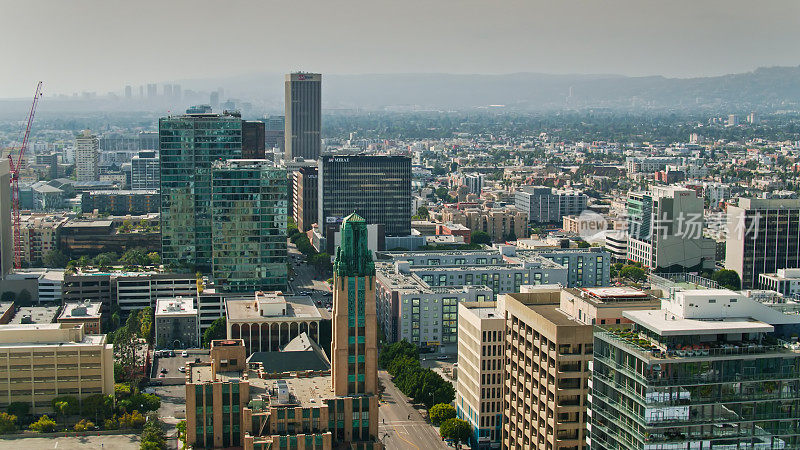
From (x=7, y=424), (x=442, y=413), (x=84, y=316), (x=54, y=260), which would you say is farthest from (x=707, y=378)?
(x=54, y=260)

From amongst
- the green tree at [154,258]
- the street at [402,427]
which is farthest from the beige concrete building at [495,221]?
the street at [402,427]

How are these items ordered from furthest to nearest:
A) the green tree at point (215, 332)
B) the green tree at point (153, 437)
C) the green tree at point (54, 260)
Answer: the green tree at point (54, 260)
the green tree at point (215, 332)
the green tree at point (153, 437)

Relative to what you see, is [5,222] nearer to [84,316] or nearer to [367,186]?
[84,316]

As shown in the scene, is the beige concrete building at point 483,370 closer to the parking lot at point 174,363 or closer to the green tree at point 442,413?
the green tree at point 442,413

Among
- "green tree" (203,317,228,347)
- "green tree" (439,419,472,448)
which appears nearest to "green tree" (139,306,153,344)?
"green tree" (203,317,228,347)

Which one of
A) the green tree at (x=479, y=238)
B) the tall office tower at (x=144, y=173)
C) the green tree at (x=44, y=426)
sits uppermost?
the tall office tower at (x=144, y=173)

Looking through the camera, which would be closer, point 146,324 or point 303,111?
point 146,324
